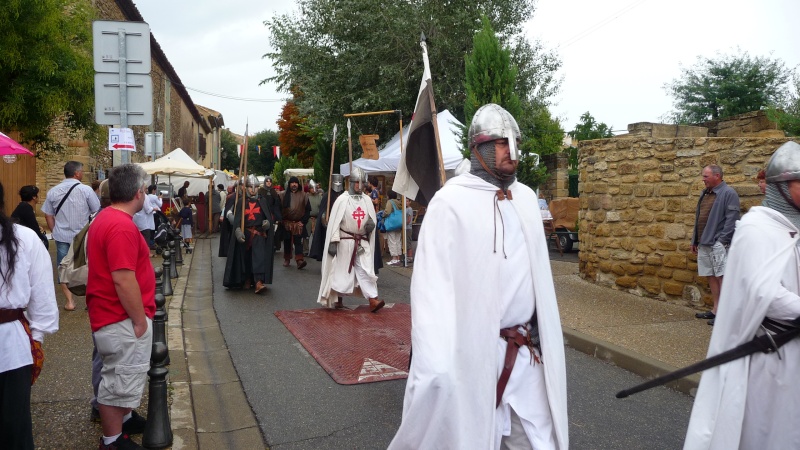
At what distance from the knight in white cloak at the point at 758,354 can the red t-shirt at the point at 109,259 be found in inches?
119

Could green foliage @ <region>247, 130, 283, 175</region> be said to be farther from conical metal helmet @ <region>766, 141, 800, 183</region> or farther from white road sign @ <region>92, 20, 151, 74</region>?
conical metal helmet @ <region>766, 141, 800, 183</region>

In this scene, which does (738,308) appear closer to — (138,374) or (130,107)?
(138,374)

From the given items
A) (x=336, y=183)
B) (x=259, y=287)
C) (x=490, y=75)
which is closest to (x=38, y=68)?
(x=259, y=287)

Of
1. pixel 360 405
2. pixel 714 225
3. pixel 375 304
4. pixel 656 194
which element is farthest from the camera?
pixel 656 194

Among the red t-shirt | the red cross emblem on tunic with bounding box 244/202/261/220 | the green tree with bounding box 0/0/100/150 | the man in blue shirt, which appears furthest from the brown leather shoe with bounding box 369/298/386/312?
the green tree with bounding box 0/0/100/150

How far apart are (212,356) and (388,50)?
14.3m

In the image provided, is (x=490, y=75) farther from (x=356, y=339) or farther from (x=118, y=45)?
(x=118, y=45)

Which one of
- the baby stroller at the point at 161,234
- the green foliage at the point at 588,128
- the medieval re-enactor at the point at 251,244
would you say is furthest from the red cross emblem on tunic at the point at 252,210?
the green foliage at the point at 588,128

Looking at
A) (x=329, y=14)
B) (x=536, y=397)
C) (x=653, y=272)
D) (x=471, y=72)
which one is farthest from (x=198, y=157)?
(x=536, y=397)

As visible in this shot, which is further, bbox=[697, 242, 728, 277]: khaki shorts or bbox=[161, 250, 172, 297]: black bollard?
bbox=[161, 250, 172, 297]: black bollard

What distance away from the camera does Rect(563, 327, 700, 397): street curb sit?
225 inches

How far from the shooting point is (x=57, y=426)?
450cm

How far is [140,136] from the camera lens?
3194 cm

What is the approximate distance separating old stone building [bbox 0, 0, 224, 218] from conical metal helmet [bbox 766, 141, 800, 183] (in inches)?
457
